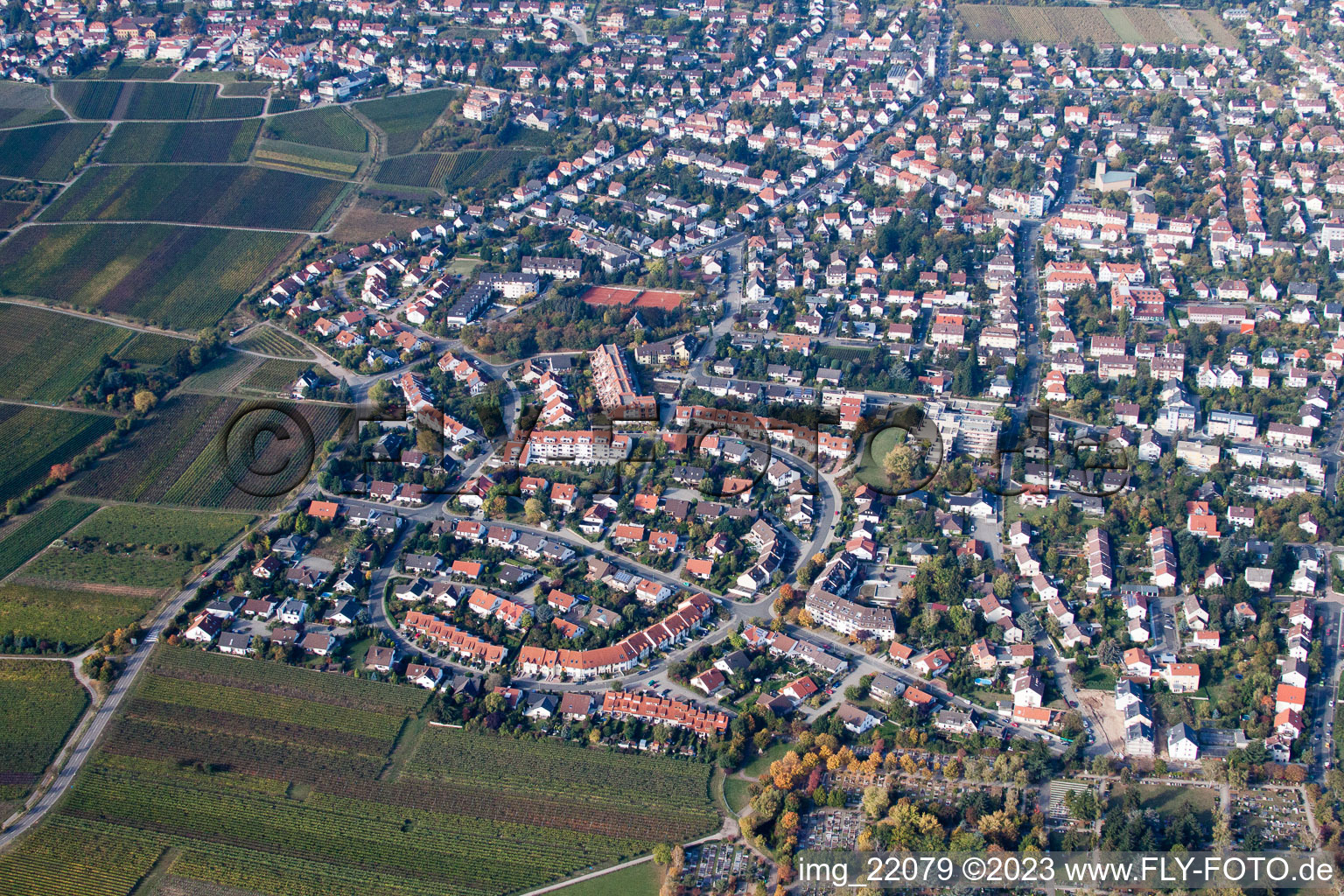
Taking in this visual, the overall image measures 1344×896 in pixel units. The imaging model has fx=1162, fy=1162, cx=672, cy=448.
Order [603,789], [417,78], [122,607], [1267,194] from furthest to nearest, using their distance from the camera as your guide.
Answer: [417,78]
[1267,194]
[122,607]
[603,789]

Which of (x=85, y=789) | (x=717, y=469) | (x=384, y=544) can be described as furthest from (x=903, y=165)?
(x=85, y=789)

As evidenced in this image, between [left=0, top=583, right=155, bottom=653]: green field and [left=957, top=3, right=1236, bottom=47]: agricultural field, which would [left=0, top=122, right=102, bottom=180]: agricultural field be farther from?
[left=957, top=3, right=1236, bottom=47]: agricultural field

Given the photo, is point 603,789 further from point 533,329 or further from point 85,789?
point 533,329

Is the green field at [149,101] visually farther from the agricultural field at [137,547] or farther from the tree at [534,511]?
the tree at [534,511]

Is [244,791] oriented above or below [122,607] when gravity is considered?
below

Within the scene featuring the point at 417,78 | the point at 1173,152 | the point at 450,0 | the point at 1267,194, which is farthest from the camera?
the point at 450,0

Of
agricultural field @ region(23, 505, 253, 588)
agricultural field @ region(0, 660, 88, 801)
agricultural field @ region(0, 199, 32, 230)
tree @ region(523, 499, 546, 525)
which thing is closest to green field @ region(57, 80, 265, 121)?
agricultural field @ region(0, 199, 32, 230)

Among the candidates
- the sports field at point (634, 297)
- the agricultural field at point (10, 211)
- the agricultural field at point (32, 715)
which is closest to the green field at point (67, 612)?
the agricultural field at point (32, 715)
